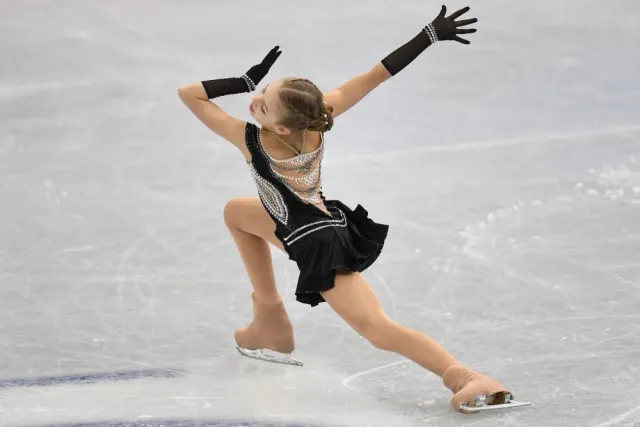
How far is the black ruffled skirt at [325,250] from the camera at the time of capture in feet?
11.3

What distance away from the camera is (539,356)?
3723 mm

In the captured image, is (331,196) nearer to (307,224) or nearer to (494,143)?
(494,143)

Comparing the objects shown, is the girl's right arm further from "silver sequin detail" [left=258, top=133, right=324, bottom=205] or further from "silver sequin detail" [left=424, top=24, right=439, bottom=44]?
"silver sequin detail" [left=258, top=133, right=324, bottom=205]

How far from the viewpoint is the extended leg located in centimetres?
384

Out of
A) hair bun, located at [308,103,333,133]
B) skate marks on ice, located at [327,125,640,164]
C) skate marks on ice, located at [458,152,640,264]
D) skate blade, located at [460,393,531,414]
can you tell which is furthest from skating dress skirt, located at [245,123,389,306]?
skate marks on ice, located at [327,125,640,164]

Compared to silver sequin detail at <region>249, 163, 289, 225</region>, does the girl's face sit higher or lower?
higher

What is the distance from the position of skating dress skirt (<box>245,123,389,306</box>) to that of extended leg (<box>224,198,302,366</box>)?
10.3 inches

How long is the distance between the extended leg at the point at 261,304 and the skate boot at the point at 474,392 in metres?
0.70

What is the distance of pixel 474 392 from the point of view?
325cm

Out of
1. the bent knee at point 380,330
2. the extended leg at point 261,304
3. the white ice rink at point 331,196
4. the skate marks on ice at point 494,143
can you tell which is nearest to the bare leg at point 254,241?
the extended leg at point 261,304

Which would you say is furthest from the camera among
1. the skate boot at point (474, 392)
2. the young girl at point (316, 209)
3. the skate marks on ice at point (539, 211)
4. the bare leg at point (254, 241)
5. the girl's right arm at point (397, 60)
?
the skate marks on ice at point (539, 211)

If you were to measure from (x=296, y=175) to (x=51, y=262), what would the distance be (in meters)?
1.55

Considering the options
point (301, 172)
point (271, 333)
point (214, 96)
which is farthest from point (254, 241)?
point (214, 96)

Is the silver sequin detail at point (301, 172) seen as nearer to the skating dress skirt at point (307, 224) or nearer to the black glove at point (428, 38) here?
the skating dress skirt at point (307, 224)
